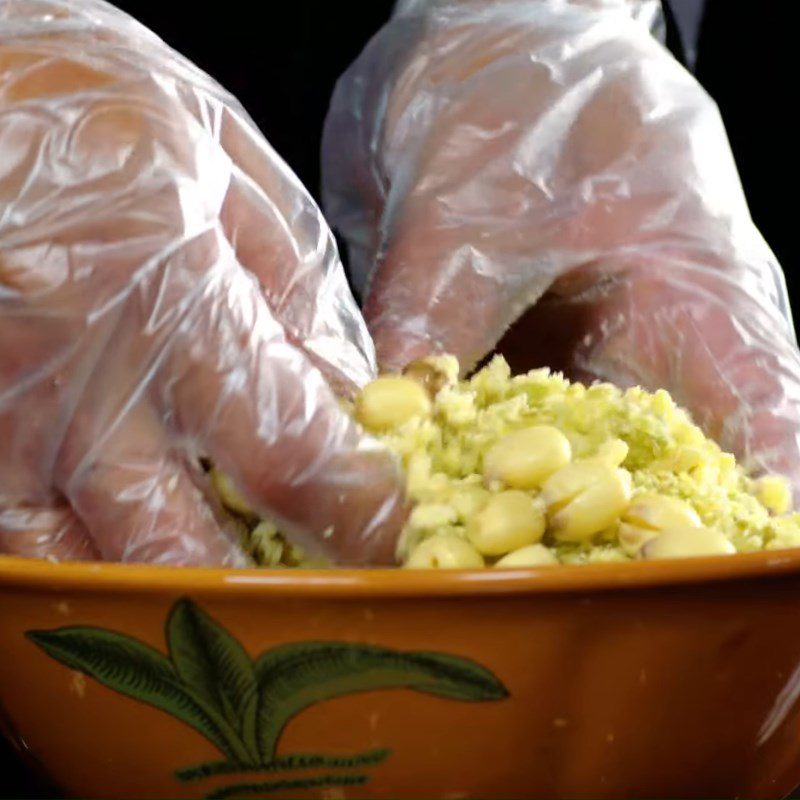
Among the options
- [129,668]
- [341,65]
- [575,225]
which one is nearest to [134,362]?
[129,668]

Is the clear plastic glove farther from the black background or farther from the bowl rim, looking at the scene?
the black background

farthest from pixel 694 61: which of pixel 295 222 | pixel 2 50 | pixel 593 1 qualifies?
pixel 2 50

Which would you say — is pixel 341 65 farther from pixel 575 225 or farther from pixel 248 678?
pixel 248 678

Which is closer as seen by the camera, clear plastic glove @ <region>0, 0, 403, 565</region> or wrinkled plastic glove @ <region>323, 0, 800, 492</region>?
clear plastic glove @ <region>0, 0, 403, 565</region>

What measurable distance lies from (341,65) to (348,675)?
0.70 m

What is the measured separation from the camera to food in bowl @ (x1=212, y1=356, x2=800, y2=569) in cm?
46

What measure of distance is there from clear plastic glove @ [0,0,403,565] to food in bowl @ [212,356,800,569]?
22 mm

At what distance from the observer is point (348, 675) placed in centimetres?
39

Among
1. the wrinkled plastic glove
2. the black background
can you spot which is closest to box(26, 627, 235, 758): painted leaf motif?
the wrinkled plastic glove

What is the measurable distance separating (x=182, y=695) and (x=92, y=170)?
0.70 ft

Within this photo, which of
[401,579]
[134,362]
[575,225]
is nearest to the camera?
[401,579]

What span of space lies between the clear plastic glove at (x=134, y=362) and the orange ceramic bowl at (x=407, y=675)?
8 cm

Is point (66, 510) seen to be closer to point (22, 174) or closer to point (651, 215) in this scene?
point (22, 174)

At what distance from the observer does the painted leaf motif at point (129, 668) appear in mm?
395
